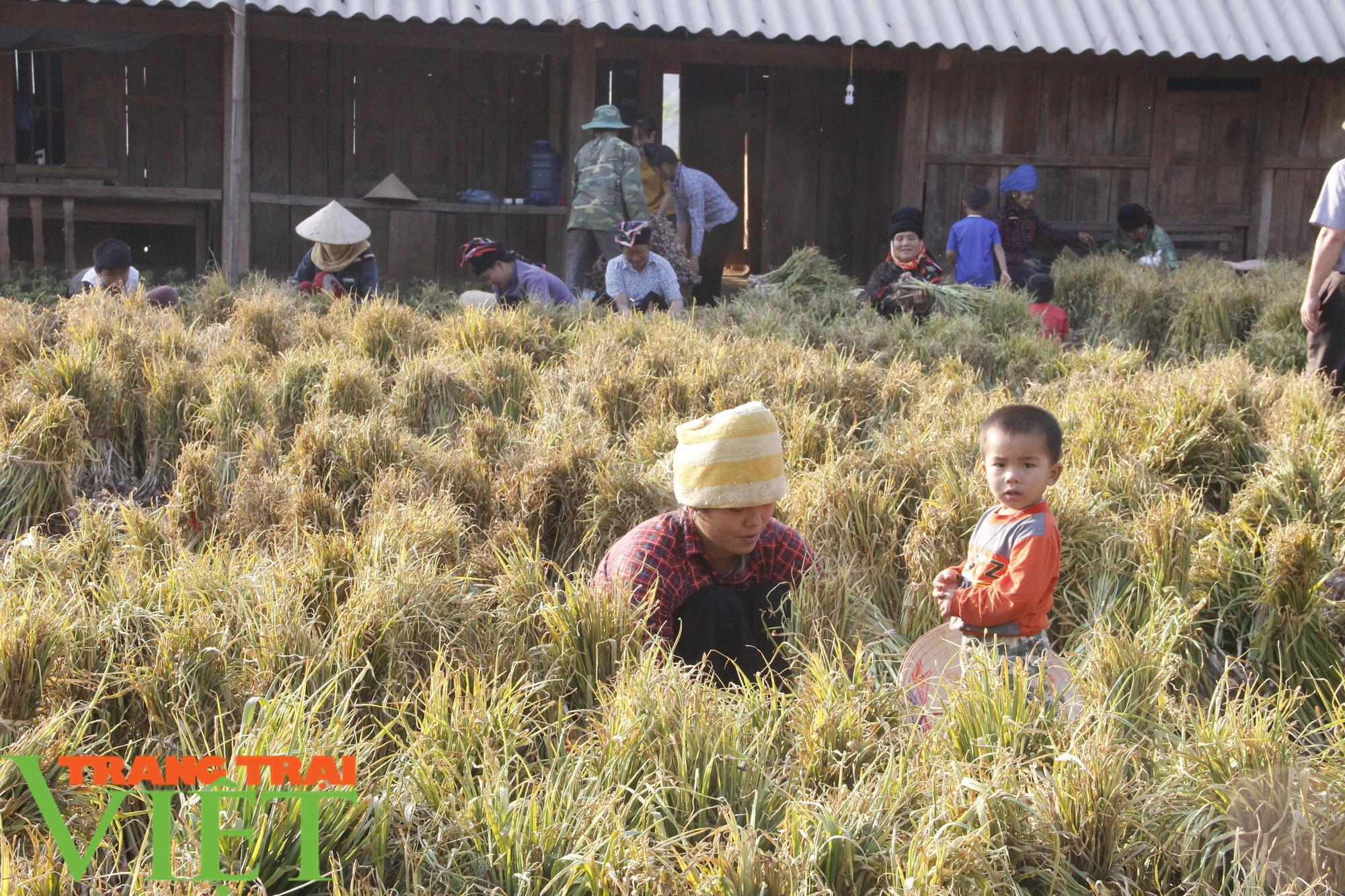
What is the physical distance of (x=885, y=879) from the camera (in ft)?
7.28

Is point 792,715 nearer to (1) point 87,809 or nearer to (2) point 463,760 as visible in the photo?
(2) point 463,760

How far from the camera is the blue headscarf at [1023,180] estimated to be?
10.3 metres

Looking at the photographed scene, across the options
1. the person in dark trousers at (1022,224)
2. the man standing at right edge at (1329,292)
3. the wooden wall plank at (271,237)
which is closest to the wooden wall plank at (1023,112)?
the person in dark trousers at (1022,224)

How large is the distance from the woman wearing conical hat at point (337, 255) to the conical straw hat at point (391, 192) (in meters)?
2.46

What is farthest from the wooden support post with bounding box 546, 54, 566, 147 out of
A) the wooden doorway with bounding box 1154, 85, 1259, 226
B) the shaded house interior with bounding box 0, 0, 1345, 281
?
the wooden doorway with bounding box 1154, 85, 1259, 226

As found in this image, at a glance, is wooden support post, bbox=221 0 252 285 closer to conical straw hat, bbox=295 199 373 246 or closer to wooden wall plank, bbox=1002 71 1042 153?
conical straw hat, bbox=295 199 373 246

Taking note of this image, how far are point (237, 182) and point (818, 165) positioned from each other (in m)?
6.76

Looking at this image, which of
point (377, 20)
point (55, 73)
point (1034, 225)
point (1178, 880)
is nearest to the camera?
point (1178, 880)

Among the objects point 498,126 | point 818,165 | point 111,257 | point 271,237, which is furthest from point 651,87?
point 111,257

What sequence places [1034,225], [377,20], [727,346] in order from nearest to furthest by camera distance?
1. [727,346]
2. [377,20]
3. [1034,225]

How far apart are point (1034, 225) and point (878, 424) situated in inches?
222

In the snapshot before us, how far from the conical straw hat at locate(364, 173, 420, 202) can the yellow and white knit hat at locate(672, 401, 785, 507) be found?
8219 mm

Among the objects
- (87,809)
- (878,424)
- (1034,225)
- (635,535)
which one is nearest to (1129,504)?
(878,424)

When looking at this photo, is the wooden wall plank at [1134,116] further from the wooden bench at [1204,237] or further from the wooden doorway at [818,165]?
the wooden doorway at [818,165]
